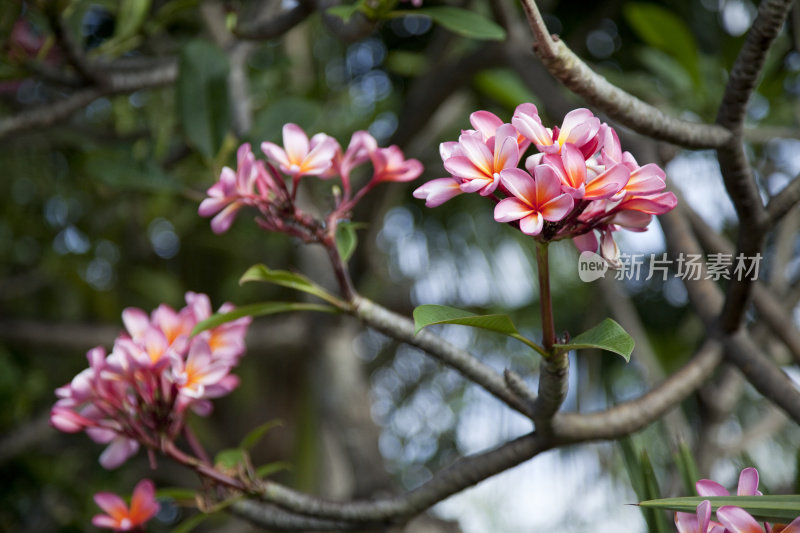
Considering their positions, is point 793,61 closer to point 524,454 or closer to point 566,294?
point 566,294

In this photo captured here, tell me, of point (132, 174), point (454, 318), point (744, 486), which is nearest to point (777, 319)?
point (744, 486)

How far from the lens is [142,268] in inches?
65.4

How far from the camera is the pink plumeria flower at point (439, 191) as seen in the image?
1.32 feet

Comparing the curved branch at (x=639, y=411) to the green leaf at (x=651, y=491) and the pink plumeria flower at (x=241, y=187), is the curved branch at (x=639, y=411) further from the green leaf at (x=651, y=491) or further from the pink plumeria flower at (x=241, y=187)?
the pink plumeria flower at (x=241, y=187)

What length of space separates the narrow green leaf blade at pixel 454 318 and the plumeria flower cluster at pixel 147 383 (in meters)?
0.19

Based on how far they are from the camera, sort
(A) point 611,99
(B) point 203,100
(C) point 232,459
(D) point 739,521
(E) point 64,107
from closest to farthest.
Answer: (D) point 739,521 < (A) point 611,99 < (C) point 232,459 < (B) point 203,100 < (E) point 64,107

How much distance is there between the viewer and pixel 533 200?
0.37 metres

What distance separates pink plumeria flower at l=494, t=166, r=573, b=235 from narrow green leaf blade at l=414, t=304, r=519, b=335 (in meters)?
0.05

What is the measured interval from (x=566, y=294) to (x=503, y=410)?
0.34 meters

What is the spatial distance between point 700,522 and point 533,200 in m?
0.17

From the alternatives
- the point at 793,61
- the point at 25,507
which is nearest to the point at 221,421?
the point at 25,507

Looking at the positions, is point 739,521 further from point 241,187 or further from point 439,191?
point 241,187

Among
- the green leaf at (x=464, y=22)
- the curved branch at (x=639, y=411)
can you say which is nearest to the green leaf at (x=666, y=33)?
the green leaf at (x=464, y=22)

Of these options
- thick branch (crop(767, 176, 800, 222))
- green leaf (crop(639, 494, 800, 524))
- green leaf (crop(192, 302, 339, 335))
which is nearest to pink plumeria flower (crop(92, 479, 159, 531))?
green leaf (crop(192, 302, 339, 335))
